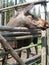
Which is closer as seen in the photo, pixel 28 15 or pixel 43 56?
pixel 28 15

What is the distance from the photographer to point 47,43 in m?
4.28

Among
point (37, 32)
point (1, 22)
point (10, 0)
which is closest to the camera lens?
point (37, 32)

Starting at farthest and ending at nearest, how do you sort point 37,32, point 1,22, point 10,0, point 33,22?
1. point 10,0
2. point 1,22
3. point 37,32
4. point 33,22

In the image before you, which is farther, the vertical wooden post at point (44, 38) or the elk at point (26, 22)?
the vertical wooden post at point (44, 38)

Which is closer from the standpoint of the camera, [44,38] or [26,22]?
[26,22]

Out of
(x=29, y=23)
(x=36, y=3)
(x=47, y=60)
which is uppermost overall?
(x=36, y=3)

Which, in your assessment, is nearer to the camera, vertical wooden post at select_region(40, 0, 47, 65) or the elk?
the elk

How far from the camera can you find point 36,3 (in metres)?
4.07

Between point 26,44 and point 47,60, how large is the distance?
58cm

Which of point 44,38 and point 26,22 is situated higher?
point 26,22

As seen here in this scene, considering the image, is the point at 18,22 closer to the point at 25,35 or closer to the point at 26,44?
the point at 25,35

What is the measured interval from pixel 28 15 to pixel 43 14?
0.50 m

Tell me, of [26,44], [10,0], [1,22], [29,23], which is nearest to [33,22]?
[29,23]

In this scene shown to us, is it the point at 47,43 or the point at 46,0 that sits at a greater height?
the point at 46,0
